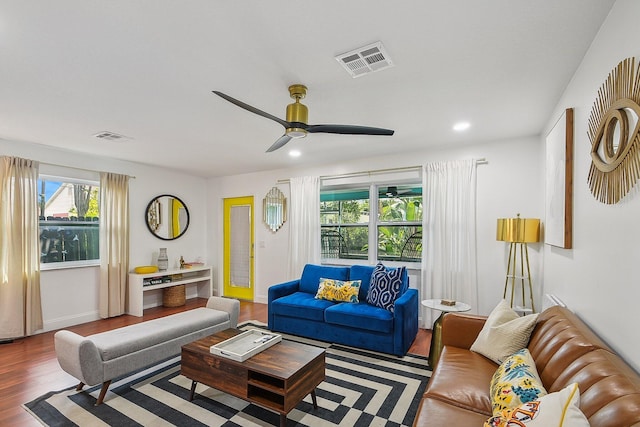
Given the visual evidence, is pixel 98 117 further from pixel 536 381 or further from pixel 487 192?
pixel 487 192

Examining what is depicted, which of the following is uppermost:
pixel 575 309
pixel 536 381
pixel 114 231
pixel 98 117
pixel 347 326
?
pixel 98 117

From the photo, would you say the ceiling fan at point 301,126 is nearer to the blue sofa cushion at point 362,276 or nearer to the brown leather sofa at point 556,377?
the brown leather sofa at point 556,377

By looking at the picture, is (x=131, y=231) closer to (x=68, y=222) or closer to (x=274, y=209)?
(x=68, y=222)

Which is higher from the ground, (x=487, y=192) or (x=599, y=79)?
(x=599, y=79)

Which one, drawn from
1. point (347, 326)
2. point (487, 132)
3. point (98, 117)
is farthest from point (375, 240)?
point (98, 117)

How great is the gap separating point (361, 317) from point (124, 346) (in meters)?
2.24

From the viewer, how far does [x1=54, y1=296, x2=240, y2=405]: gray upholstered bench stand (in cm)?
239

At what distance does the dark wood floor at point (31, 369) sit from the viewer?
7.76ft

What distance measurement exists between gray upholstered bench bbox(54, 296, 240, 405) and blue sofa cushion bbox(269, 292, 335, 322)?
2.67 ft

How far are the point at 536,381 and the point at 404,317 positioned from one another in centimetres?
183

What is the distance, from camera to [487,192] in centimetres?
398

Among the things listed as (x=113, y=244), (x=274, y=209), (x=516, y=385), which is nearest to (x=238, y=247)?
(x=274, y=209)

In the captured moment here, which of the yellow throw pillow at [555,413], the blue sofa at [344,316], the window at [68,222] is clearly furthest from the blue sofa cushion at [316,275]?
the window at [68,222]

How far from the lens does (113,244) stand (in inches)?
190
